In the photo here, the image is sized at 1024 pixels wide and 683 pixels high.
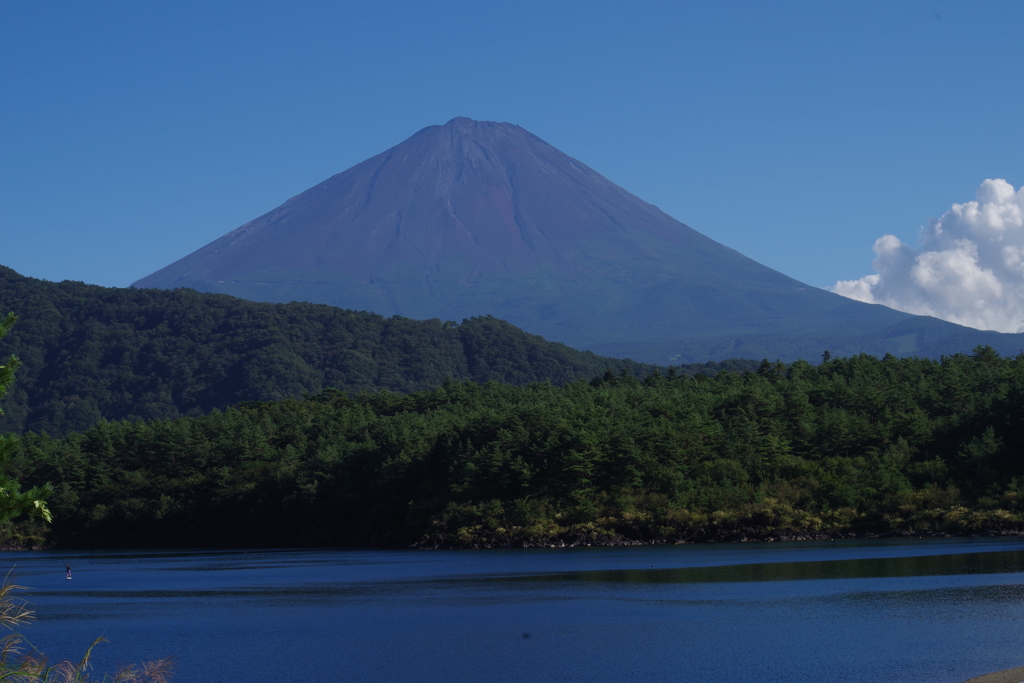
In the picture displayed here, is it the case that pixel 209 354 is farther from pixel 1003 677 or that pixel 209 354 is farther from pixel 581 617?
pixel 1003 677

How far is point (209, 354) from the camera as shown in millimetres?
148375

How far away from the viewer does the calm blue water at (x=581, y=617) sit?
22062mm

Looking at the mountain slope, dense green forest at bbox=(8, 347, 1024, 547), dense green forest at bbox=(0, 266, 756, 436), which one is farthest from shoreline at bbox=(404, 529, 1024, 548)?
the mountain slope

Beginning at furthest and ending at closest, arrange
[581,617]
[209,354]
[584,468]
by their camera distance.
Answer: [209,354]
[584,468]
[581,617]

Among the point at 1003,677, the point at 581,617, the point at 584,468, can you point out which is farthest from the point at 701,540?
the point at 1003,677

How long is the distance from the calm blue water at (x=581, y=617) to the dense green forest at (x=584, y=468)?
6.70 m

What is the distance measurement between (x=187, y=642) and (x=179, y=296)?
146m

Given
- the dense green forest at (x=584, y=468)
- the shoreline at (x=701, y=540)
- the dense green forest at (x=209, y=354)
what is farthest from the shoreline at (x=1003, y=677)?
the dense green forest at (x=209, y=354)

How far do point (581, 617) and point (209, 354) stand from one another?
127 metres

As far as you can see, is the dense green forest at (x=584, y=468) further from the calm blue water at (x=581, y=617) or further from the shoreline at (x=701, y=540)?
the calm blue water at (x=581, y=617)

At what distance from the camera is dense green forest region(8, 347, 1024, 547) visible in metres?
54.9

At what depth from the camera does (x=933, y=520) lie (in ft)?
170

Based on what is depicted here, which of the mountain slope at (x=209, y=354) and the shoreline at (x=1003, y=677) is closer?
the shoreline at (x=1003, y=677)

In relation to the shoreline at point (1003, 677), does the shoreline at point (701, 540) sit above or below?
below
